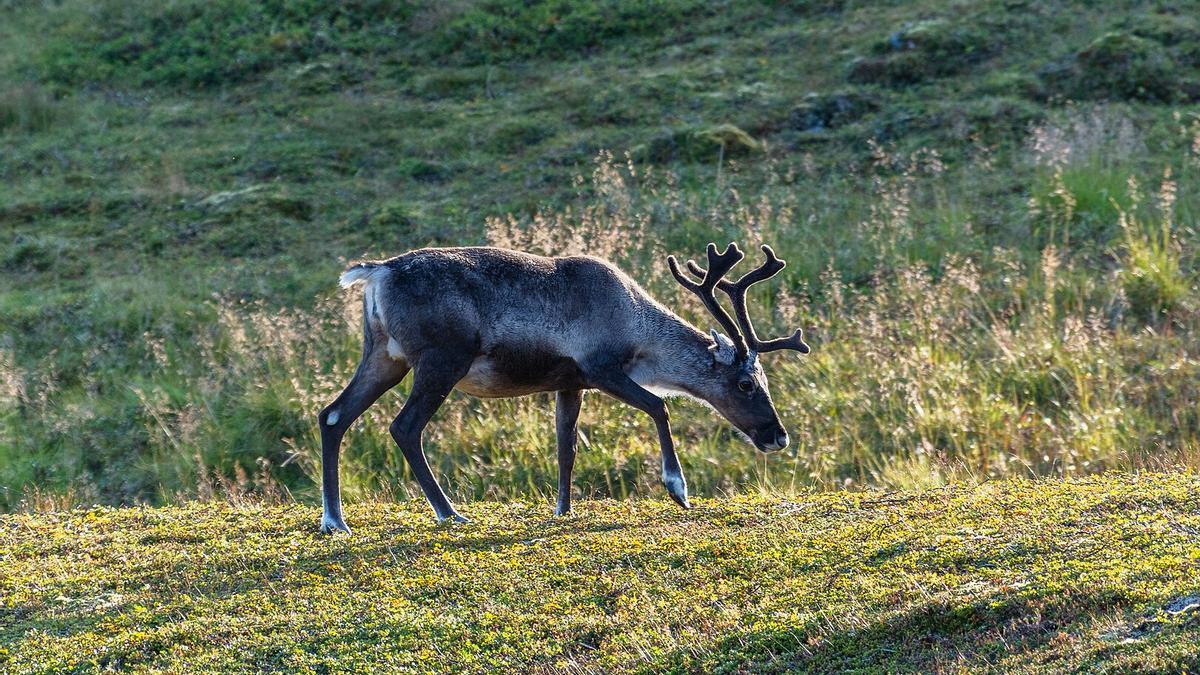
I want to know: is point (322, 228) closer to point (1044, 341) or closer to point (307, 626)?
point (1044, 341)

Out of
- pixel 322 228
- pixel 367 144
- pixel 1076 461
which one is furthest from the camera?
pixel 367 144

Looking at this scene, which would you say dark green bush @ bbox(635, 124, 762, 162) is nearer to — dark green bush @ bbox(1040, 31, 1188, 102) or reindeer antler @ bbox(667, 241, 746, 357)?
dark green bush @ bbox(1040, 31, 1188, 102)

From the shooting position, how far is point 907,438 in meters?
10.6

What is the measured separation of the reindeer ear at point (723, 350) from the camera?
29.6 feet

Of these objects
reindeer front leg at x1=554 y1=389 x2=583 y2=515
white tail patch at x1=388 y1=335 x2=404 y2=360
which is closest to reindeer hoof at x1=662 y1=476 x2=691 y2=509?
reindeer front leg at x1=554 y1=389 x2=583 y2=515

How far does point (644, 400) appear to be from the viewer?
8.56 m

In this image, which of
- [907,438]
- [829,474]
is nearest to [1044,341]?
[907,438]

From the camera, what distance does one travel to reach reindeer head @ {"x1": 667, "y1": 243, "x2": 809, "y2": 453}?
9.05 metres

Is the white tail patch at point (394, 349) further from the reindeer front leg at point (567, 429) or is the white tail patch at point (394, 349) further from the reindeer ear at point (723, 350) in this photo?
the reindeer ear at point (723, 350)

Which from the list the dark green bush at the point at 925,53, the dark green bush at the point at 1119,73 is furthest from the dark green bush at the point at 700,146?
the dark green bush at the point at 1119,73

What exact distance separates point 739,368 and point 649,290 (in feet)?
14.2

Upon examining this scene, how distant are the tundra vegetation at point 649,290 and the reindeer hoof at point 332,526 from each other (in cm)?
21

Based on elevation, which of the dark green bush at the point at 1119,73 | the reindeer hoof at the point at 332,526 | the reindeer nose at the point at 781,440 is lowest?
the reindeer nose at the point at 781,440

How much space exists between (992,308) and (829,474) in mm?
3513
